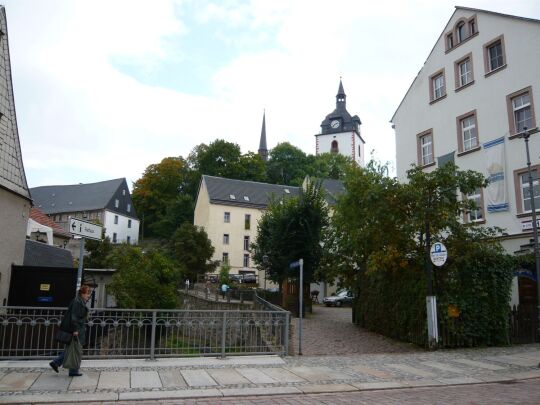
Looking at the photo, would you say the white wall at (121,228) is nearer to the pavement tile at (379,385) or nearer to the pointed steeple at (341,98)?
the pointed steeple at (341,98)

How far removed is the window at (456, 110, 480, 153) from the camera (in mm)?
24031

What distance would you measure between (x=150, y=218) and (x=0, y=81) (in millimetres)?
67781

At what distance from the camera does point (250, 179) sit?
252 ft

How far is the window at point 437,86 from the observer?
2670 cm

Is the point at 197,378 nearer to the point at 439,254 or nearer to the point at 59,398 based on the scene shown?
the point at 59,398

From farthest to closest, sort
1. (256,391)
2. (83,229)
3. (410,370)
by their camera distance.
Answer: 1. (410,370)
2. (83,229)
3. (256,391)

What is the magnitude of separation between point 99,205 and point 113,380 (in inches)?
2891

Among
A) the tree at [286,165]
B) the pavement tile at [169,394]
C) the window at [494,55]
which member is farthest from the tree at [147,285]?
the tree at [286,165]

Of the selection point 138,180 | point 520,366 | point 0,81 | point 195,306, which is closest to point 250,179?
point 138,180

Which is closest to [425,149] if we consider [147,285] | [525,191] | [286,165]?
[525,191]

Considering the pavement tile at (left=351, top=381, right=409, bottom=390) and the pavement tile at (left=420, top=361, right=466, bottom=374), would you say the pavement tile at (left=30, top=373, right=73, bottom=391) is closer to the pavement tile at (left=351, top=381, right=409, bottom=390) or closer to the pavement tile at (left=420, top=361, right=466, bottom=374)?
the pavement tile at (left=351, top=381, right=409, bottom=390)

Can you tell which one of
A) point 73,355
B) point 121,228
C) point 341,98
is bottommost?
point 73,355

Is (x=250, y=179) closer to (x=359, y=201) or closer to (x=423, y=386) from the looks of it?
(x=359, y=201)

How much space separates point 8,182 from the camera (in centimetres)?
1681
